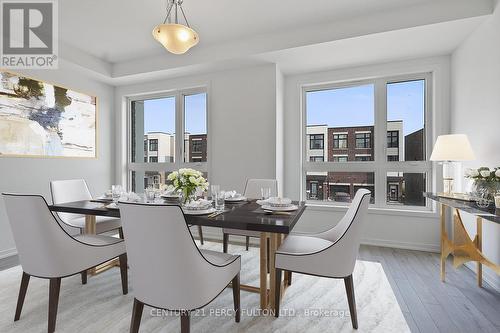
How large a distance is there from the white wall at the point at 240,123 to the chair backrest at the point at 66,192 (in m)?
1.63

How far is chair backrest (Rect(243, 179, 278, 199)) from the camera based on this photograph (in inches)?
115

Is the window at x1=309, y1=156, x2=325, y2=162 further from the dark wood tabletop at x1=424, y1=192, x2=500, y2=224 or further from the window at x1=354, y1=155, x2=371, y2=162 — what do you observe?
the dark wood tabletop at x1=424, y1=192, x2=500, y2=224

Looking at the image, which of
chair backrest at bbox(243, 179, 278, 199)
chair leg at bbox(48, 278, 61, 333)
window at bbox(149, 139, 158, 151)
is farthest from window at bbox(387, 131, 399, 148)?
chair leg at bbox(48, 278, 61, 333)

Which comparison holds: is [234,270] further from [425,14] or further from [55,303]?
[425,14]

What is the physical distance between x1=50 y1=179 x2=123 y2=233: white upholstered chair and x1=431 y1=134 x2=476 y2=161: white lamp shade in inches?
132

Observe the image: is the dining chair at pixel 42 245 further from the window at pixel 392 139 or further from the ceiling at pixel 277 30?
the window at pixel 392 139

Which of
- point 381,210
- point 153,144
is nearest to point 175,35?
point 153,144

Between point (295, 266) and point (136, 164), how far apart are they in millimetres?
3755

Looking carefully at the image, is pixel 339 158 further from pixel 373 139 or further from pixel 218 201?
pixel 218 201

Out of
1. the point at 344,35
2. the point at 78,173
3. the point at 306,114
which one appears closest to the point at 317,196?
the point at 306,114

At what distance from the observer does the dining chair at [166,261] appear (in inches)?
48.0

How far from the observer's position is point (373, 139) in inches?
140

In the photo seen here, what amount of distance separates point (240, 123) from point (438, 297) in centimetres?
285

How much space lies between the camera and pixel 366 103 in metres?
3.60
